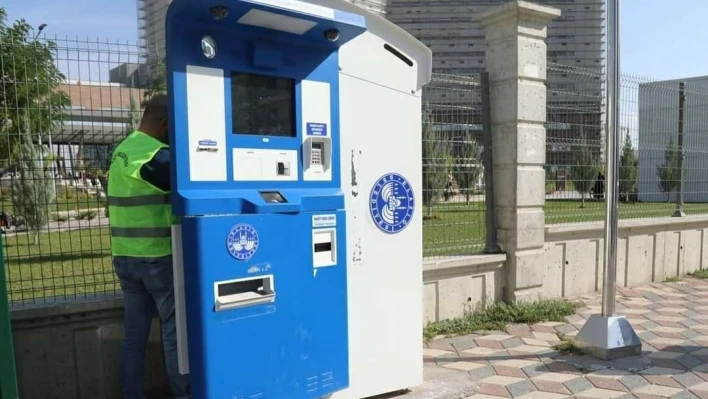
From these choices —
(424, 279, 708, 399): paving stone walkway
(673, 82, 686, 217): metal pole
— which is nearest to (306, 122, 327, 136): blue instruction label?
(424, 279, 708, 399): paving stone walkway

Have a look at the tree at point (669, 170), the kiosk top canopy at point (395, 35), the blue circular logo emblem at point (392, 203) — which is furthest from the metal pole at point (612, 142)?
the tree at point (669, 170)

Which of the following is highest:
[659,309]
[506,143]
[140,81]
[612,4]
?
[612,4]

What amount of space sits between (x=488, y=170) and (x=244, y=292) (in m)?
3.54

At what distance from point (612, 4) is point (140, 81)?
3.69 meters

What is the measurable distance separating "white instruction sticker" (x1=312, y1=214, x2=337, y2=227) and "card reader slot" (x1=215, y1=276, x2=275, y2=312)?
0.41 metres

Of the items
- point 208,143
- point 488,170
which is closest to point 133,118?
point 208,143

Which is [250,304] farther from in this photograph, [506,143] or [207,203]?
[506,143]

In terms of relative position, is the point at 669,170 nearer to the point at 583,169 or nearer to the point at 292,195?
the point at 583,169

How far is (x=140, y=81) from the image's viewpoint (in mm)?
3664

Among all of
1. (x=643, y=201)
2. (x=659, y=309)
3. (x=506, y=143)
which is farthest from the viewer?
(x=643, y=201)

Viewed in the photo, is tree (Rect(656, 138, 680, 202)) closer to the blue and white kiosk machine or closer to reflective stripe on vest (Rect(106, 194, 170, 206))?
the blue and white kiosk machine

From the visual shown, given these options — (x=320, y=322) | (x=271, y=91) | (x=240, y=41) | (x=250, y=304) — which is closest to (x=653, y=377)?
(x=320, y=322)

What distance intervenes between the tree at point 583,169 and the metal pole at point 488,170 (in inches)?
54.2

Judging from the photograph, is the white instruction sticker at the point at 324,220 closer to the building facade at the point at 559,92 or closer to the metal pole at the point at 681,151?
the building facade at the point at 559,92
